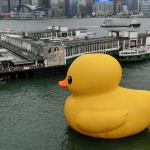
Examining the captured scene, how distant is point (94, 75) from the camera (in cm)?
1911

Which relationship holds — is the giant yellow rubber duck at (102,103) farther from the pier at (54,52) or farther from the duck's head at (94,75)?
the pier at (54,52)

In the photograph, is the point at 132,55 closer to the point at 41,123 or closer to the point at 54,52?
the point at 54,52

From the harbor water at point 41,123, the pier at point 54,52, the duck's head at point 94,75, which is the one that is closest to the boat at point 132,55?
the pier at point 54,52

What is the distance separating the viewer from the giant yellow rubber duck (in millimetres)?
19047

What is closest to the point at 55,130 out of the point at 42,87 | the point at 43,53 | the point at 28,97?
the point at 28,97

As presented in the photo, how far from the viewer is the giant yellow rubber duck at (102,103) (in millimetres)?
19047

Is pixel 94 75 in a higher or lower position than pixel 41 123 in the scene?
higher

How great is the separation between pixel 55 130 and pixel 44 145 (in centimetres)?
251

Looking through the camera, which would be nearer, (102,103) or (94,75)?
(94,75)

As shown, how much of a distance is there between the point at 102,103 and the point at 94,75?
6.51ft

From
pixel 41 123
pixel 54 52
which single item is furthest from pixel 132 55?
pixel 41 123

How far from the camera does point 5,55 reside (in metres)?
44.0

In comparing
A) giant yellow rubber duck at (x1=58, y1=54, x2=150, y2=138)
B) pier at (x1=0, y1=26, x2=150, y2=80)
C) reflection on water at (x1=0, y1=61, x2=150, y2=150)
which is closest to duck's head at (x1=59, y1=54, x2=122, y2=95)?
giant yellow rubber duck at (x1=58, y1=54, x2=150, y2=138)

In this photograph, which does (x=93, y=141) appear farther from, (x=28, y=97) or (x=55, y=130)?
(x=28, y=97)
